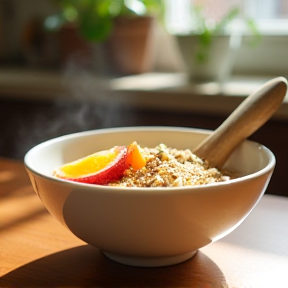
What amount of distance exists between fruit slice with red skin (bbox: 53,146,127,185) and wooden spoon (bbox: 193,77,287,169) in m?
0.16

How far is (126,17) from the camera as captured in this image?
6.10 ft

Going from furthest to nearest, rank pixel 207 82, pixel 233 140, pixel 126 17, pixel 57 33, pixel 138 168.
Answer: pixel 57 33 < pixel 126 17 < pixel 207 82 < pixel 233 140 < pixel 138 168

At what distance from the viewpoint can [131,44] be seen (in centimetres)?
191

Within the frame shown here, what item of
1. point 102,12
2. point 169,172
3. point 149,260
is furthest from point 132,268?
point 102,12

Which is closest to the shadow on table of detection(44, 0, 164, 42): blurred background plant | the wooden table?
the wooden table

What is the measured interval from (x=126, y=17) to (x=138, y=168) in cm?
122

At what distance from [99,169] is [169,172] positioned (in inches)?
3.9

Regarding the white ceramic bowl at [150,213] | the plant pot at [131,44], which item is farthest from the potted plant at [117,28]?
the white ceramic bowl at [150,213]

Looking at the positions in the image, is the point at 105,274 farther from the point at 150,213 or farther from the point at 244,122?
the point at 244,122

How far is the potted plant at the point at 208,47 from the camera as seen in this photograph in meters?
1.70

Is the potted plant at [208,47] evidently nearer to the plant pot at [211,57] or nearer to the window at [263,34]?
the plant pot at [211,57]

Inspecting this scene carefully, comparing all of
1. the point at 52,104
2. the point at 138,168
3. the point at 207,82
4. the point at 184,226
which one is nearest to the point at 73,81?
the point at 52,104

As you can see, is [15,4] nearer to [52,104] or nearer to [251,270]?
[52,104]

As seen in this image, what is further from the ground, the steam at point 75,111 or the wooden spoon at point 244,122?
the wooden spoon at point 244,122
